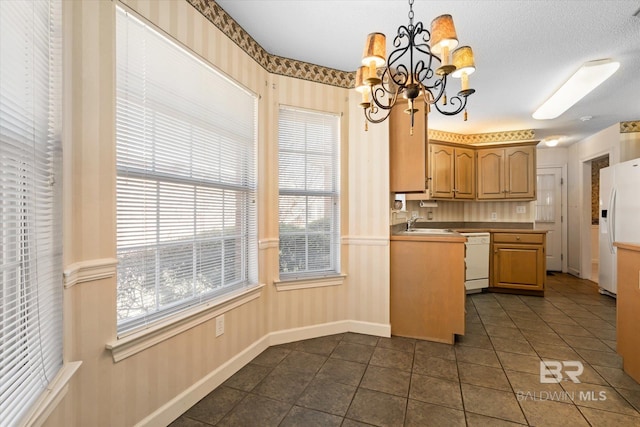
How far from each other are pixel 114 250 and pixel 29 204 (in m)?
0.48

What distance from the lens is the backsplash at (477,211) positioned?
482 centimetres

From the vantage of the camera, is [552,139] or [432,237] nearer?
[432,237]

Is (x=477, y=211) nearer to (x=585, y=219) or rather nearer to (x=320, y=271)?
(x=585, y=219)

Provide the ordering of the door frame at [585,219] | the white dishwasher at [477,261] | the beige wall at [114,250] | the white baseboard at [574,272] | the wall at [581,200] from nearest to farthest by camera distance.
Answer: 1. the beige wall at [114,250]
2. the white dishwasher at [477,261]
3. the wall at [581,200]
4. the door frame at [585,219]
5. the white baseboard at [574,272]

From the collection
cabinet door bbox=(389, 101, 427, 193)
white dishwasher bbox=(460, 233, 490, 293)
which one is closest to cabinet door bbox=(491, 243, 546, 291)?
white dishwasher bbox=(460, 233, 490, 293)

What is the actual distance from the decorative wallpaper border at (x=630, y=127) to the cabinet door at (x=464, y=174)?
6.35 feet

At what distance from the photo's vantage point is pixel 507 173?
4.65 metres

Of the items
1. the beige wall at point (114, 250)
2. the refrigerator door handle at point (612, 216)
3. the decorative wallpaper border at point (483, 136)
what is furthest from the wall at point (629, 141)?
the beige wall at point (114, 250)

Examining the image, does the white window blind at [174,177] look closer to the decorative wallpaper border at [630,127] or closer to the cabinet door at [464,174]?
the cabinet door at [464,174]

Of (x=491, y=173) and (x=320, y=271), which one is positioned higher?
(x=491, y=173)

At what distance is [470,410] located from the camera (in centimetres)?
177

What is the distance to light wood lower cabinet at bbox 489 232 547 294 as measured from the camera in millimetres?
4180

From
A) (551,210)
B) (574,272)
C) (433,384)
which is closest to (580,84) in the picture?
(433,384)

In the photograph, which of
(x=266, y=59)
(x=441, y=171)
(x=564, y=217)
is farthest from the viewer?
(x=564, y=217)
